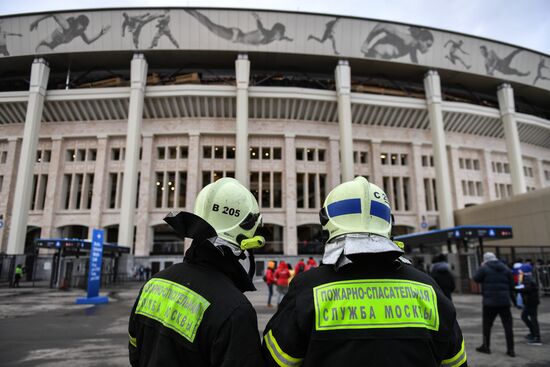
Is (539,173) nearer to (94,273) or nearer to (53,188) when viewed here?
(94,273)

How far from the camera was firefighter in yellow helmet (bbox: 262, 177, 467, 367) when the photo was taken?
141 centimetres

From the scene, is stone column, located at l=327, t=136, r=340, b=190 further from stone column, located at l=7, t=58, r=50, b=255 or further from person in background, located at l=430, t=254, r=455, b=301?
stone column, located at l=7, t=58, r=50, b=255

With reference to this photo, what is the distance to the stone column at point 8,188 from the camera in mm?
32406

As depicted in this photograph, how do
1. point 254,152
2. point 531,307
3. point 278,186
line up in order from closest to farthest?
point 531,307, point 254,152, point 278,186

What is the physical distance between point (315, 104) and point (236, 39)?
9498mm

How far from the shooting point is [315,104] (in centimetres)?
3444

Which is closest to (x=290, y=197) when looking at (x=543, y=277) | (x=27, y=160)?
(x=543, y=277)

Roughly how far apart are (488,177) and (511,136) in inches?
181

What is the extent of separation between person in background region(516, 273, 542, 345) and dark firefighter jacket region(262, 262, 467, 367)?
6.65 m

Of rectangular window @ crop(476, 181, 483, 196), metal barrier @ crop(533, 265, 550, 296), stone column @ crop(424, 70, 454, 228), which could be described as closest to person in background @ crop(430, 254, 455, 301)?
metal barrier @ crop(533, 265, 550, 296)

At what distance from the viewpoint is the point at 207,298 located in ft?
5.32

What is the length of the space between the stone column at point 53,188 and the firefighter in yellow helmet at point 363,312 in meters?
37.2

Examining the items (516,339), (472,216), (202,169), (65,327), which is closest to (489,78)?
(472,216)

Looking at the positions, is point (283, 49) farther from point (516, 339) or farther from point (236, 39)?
point (516, 339)
